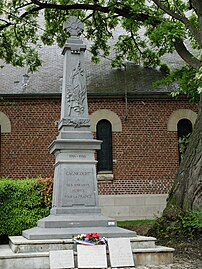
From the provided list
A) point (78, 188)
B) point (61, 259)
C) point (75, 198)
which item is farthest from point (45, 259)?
point (78, 188)

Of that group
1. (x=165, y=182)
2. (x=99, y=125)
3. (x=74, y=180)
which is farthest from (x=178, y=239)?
(x=99, y=125)

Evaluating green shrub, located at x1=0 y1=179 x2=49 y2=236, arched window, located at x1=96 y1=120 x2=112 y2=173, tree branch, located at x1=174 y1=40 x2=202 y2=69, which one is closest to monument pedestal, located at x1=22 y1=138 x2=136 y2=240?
green shrub, located at x1=0 y1=179 x2=49 y2=236

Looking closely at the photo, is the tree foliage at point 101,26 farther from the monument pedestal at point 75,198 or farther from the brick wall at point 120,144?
the monument pedestal at point 75,198

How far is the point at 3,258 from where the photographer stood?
6832mm

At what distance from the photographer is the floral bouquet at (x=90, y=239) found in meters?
7.21

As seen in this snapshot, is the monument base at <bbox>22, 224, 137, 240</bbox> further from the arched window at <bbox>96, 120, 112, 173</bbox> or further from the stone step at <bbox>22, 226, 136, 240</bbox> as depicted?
the arched window at <bbox>96, 120, 112, 173</bbox>

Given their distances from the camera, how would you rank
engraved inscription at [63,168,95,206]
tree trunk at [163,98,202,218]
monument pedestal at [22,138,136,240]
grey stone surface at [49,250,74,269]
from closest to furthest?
grey stone surface at [49,250,74,269] < monument pedestal at [22,138,136,240] < engraved inscription at [63,168,95,206] < tree trunk at [163,98,202,218]

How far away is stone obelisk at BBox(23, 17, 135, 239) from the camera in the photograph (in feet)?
26.0

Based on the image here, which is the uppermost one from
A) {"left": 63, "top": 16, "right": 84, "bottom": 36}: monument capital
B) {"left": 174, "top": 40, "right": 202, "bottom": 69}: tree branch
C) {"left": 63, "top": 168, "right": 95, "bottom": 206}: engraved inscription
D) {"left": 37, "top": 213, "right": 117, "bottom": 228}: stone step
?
{"left": 174, "top": 40, "right": 202, "bottom": 69}: tree branch

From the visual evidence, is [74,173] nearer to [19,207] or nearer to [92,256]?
[92,256]

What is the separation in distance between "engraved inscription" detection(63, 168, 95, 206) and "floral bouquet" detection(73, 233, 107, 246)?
1116 mm

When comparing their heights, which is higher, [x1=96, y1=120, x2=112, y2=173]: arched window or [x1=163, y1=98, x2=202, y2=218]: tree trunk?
[x1=96, y1=120, x2=112, y2=173]: arched window

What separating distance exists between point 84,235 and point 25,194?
3.79 m

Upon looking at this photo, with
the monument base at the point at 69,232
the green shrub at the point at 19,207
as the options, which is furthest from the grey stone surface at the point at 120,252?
the green shrub at the point at 19,207
